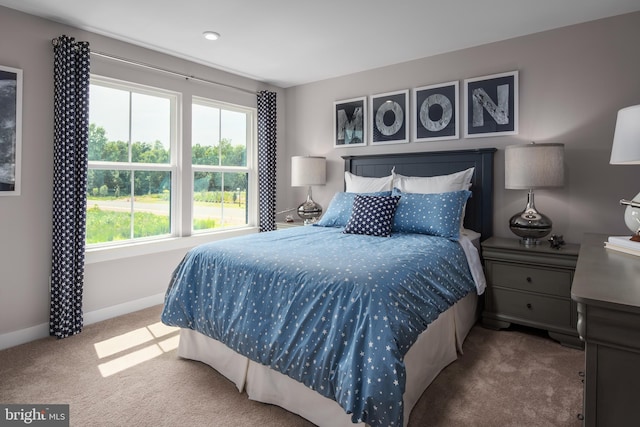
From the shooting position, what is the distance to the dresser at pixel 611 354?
3.21 feet

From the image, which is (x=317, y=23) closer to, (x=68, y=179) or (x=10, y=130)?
(x=68, y=179)

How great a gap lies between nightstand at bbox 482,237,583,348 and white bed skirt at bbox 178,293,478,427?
1.55ft

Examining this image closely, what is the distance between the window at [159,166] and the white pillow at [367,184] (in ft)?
4.43

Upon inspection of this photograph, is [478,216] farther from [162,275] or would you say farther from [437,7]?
[162,275]

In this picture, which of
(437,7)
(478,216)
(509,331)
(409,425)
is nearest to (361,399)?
(409,425)

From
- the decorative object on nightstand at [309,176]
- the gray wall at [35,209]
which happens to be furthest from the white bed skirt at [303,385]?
the decorative object on nightstand at [309,176]

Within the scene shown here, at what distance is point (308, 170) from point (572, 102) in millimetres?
2512

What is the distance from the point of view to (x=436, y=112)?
359 centimetres

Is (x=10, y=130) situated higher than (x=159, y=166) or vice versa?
(x=10, y=130)

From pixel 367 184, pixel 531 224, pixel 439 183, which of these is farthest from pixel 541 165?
pixel 367 184

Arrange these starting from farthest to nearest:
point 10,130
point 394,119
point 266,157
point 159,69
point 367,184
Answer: point 266,157 → point 394,119 → point 367,184 → point 159,69 → point 10,130

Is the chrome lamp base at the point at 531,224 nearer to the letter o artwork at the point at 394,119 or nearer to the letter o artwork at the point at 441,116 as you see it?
the letter o artwork at the point at 441,116

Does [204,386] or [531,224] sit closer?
[204,386]

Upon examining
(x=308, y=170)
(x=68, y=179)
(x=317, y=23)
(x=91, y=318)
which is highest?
(x=317, y=23)
